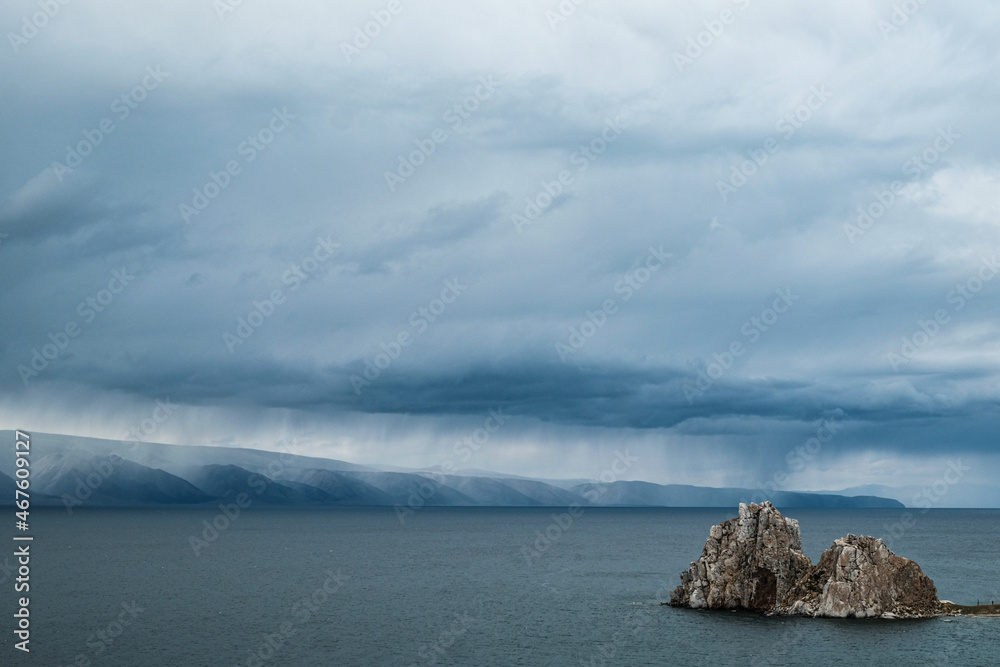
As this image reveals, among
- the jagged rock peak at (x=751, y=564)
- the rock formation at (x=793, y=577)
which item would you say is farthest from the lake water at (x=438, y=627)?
the jagged rock peak at (x=751, y=564)

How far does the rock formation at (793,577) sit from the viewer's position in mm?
109188

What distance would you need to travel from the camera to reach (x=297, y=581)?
6348 inches

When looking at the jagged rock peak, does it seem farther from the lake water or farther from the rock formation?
the lake water

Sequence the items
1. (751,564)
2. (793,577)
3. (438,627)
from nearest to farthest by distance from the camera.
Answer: (438,627)
(793,577)
(751,564)

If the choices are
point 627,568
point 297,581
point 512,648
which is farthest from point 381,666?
point 627,568

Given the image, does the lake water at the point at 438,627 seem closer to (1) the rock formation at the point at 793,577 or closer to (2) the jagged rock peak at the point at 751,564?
(1) the rock formation at the point at 793,577

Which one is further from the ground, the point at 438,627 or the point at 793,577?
the point at 793,577

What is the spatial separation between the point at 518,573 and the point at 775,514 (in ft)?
236

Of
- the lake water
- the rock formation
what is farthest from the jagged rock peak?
the lake water

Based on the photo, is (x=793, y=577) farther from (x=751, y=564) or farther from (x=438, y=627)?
(x=438, y=627)

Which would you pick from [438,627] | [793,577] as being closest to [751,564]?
[793,577]

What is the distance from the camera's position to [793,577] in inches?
4577

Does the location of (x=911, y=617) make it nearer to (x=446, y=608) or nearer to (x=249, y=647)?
(x=446, y=608)

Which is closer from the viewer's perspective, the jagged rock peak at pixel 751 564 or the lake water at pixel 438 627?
the lake water at pixel 438 627
